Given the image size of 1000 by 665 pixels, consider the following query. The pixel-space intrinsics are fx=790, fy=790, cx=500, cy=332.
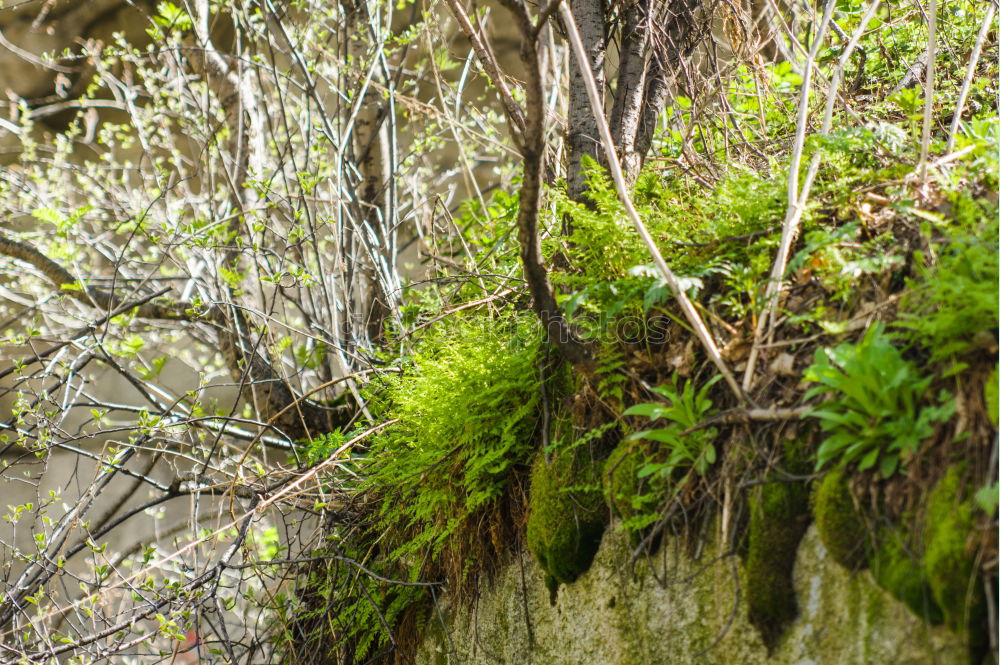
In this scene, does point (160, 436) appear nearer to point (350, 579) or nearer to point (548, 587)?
point (350, 579)

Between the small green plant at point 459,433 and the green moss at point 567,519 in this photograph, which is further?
the small green plant at point 459,433

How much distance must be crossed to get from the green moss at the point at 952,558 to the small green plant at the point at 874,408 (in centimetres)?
12

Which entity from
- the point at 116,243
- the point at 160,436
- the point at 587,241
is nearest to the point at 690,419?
the point at 587,241

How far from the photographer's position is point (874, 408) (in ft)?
5.95

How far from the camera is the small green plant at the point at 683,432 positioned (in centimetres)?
217

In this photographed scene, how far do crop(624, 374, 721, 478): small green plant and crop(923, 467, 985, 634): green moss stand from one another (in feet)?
1.93

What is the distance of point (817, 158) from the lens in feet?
7.79

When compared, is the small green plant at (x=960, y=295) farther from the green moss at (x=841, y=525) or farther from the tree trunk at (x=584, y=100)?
the tree trunk at (x=584, y=100)

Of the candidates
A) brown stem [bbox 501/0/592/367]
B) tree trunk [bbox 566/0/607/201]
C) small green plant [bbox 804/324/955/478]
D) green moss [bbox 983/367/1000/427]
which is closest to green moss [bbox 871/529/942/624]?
small green plant [bbox 804/324/955/478]

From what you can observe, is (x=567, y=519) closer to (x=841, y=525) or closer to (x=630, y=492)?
(x=630, y=492)

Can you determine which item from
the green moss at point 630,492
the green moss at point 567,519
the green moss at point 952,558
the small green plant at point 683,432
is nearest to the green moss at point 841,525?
the green moss at point 952,558

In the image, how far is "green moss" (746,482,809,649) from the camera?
77.1 inches

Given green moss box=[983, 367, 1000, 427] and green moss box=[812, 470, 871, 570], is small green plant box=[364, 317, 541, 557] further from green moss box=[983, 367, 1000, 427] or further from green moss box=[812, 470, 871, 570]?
green moss box=[983, 367, 1000, 427]

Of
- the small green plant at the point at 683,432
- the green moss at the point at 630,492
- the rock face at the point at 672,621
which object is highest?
the small green plant at the point at 683,432
